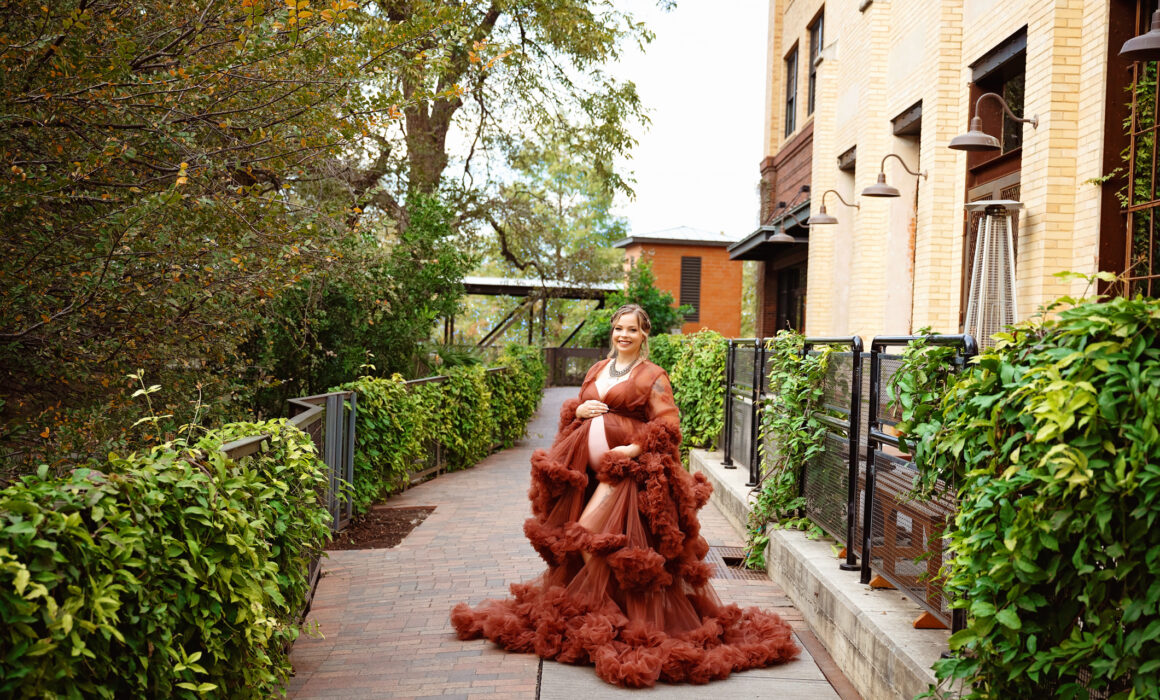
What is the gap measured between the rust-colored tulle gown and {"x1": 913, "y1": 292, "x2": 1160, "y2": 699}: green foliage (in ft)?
7.14

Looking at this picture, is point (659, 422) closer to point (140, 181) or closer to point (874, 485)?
point (874, 485)

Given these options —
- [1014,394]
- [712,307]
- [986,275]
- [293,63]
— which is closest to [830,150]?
[986,275]

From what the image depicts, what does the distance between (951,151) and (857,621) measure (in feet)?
26.1

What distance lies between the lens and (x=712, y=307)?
133ft

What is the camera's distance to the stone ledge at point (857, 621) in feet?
13.6

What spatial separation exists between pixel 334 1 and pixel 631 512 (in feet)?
13.2

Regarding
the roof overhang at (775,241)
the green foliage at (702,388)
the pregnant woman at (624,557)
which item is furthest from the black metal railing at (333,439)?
the roof overhang at (775,241)

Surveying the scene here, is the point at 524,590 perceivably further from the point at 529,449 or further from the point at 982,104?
the point at 529,449

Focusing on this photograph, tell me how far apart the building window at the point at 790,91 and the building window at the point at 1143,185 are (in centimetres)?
1359

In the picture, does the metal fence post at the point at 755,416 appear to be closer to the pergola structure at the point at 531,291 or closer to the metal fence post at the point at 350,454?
the metal fence post at the point at 350,454

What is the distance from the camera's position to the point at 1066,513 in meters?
2.68

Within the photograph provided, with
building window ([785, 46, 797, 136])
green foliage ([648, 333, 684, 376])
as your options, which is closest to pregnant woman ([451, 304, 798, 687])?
green foliage ([648, 333, 684, 376])

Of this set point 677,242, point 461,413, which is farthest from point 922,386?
point 677,242

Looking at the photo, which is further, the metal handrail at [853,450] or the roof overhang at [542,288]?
the roof overhang at [542,288]
